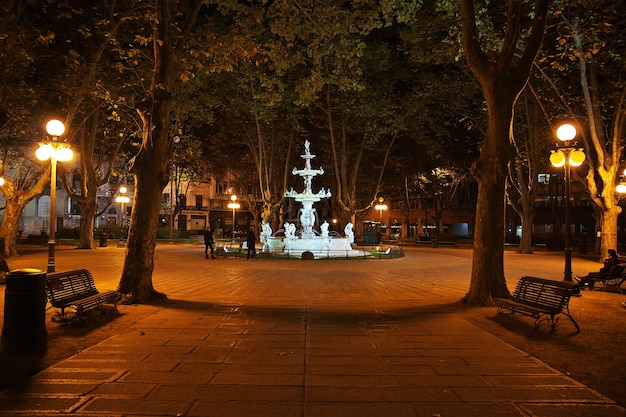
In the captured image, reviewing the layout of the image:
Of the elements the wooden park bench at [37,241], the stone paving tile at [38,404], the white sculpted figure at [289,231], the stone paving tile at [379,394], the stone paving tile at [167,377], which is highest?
the white sculpted figure at [289,231]

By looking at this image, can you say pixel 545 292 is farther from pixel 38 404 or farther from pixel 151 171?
pixel 151 171

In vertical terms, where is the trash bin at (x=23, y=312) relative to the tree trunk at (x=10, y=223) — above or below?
below

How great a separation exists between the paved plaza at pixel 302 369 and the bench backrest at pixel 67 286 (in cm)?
56

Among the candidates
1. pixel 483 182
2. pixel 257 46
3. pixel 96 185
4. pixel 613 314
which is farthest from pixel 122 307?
pixel 96 185

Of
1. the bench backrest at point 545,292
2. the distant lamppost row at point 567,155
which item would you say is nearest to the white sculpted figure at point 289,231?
the distant lamppost row at point 567,155

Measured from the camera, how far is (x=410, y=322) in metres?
8.73

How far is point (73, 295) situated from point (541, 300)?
884 cm

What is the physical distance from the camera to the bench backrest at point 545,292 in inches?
313

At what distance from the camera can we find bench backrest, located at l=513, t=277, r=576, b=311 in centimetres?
795

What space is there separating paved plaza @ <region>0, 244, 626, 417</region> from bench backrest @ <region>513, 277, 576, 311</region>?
86 cm

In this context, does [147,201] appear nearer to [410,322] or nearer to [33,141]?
[410,322]

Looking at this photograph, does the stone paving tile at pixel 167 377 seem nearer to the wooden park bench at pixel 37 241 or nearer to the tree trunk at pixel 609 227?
the tree trunk at pixel 609 227

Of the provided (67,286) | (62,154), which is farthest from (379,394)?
(62,154)

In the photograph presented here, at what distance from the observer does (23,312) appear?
21.1 feet
